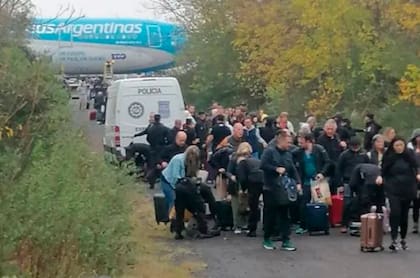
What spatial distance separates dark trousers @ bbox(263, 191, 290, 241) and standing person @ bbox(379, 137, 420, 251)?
59.1 inches

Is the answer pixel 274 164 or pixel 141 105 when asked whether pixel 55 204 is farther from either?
pixel 141 105

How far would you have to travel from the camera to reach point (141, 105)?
31234 mm

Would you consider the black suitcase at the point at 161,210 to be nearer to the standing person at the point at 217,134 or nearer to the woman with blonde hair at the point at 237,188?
the woman with blonde hair at the point at 237,188

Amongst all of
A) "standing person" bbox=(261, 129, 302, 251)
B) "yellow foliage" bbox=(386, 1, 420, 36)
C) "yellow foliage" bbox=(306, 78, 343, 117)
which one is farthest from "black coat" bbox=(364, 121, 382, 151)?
"yellow foliage" bbox=(306, 78, 343, 117)

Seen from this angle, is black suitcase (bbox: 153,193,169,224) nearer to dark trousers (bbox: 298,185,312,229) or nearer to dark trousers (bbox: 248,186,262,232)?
dark trousers (bbox: 248,186,262,232)

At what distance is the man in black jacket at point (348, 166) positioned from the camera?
20.6m

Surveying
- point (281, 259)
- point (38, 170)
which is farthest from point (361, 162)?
point (38, 170)

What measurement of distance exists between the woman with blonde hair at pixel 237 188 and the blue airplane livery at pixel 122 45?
4624 cm

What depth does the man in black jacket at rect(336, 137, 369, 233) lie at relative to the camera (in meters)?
20.6

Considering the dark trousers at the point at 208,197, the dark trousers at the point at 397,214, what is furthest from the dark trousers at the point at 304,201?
the dark trousers at the point at 397,214

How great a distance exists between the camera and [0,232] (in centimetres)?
1055

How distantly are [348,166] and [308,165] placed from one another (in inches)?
25.1

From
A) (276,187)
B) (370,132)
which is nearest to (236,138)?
(370,132)

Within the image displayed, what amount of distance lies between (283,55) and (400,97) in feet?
27.4
